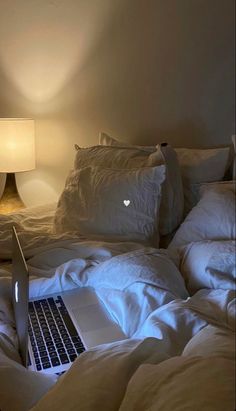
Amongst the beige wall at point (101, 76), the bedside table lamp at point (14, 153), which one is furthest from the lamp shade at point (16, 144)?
the beige wall at point (101, 76)

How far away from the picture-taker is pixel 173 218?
1.29 metres

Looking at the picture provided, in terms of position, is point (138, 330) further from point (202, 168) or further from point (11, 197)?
point (11, 197)

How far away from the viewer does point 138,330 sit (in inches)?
28.7

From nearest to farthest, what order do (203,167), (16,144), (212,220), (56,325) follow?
(56,325)
(212,220)
(203,167)
(16,144)

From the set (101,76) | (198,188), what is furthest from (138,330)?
(101,76)

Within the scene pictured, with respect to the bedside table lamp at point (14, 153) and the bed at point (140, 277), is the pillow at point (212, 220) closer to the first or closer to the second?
the bed at point (140, 277)

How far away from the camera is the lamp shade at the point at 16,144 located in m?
1.50

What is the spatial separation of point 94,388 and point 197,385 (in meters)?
0.15

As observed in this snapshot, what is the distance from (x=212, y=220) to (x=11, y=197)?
899mm

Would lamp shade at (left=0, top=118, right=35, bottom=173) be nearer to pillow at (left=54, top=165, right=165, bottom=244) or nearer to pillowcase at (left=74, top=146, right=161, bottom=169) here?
pillowcase at (left=74, top=146, right=161, bottom=169)

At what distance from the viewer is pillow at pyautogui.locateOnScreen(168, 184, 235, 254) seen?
94cm

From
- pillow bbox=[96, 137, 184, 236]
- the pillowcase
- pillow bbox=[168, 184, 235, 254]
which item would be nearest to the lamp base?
the pillowcase

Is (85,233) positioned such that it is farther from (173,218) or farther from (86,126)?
(86,126)

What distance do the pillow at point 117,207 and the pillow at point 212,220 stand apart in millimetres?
129
